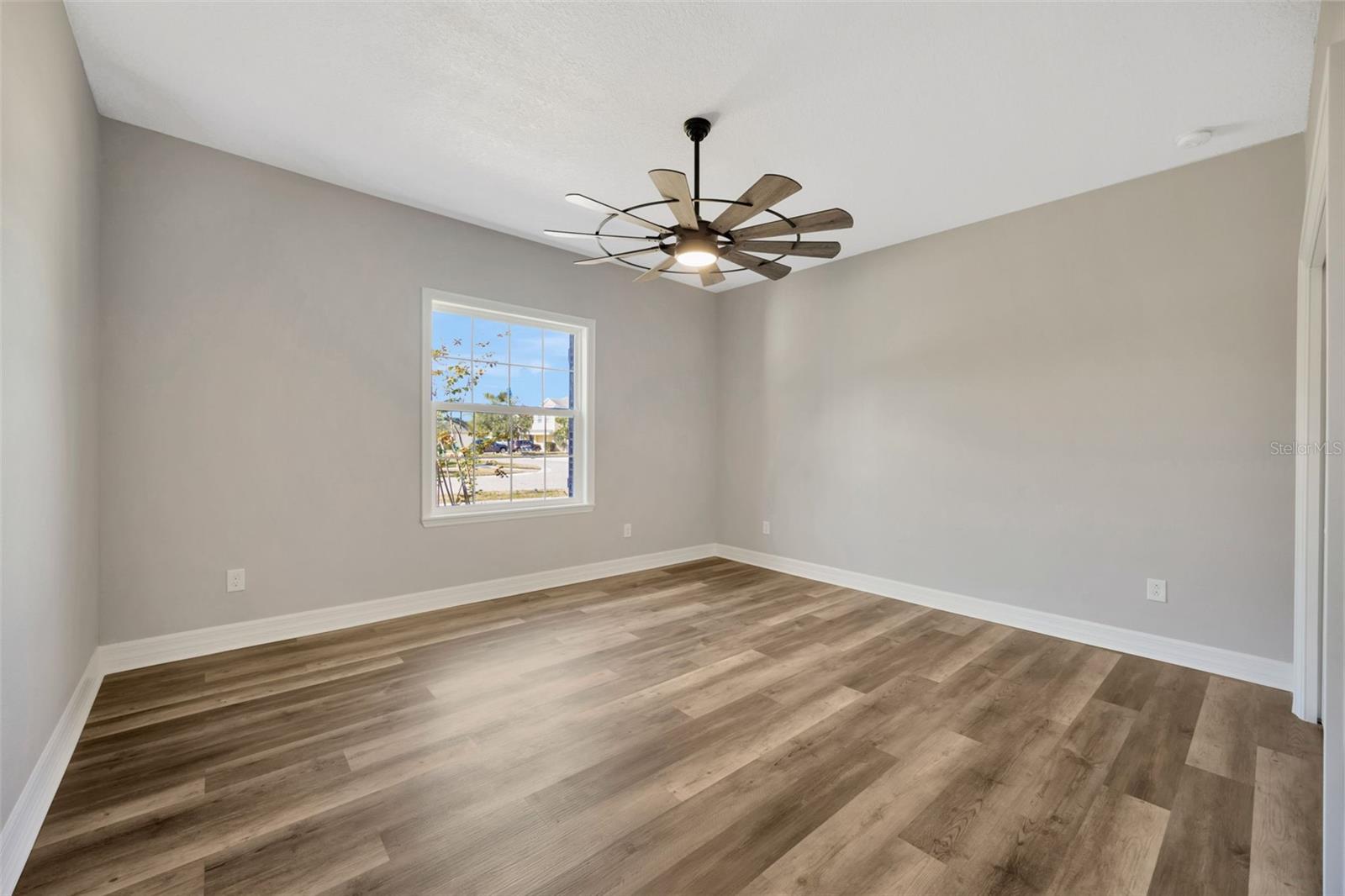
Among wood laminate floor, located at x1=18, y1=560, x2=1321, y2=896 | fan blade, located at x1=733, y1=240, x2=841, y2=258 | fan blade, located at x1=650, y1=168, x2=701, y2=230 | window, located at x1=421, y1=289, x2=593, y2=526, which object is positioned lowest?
wood laminate floor, located at x1=18, y1=560, x2=1321, y2=896

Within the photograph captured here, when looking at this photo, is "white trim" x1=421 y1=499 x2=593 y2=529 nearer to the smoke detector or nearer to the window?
the window

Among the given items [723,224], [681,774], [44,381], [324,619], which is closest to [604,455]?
[324,619]

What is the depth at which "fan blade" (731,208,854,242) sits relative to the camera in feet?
7.86

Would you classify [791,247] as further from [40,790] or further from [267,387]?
[40,790]

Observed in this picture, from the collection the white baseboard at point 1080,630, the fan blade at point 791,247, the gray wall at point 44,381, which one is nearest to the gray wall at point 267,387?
the gray wall at point 44,381

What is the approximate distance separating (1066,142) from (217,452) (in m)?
4.76

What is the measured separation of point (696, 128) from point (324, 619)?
348 centimetres

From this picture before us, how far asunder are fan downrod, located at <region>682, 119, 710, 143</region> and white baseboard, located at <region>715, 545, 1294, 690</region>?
11.1ft

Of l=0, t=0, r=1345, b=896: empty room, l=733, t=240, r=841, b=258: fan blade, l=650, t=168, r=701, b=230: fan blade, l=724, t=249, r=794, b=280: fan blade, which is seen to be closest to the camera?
l=0, t=0, r=1345, b=896: empty room

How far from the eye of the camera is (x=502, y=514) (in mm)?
4320

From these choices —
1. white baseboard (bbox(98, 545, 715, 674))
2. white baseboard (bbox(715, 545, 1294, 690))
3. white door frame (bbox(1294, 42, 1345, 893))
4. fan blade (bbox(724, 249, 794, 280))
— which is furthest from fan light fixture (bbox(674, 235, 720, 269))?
white baseboard (bbox(715, 545, 1294, 690))

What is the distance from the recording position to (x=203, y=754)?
2156mm

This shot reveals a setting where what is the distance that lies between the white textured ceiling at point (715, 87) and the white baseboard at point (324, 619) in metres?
2.63

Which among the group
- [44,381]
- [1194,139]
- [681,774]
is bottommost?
[681,774]
